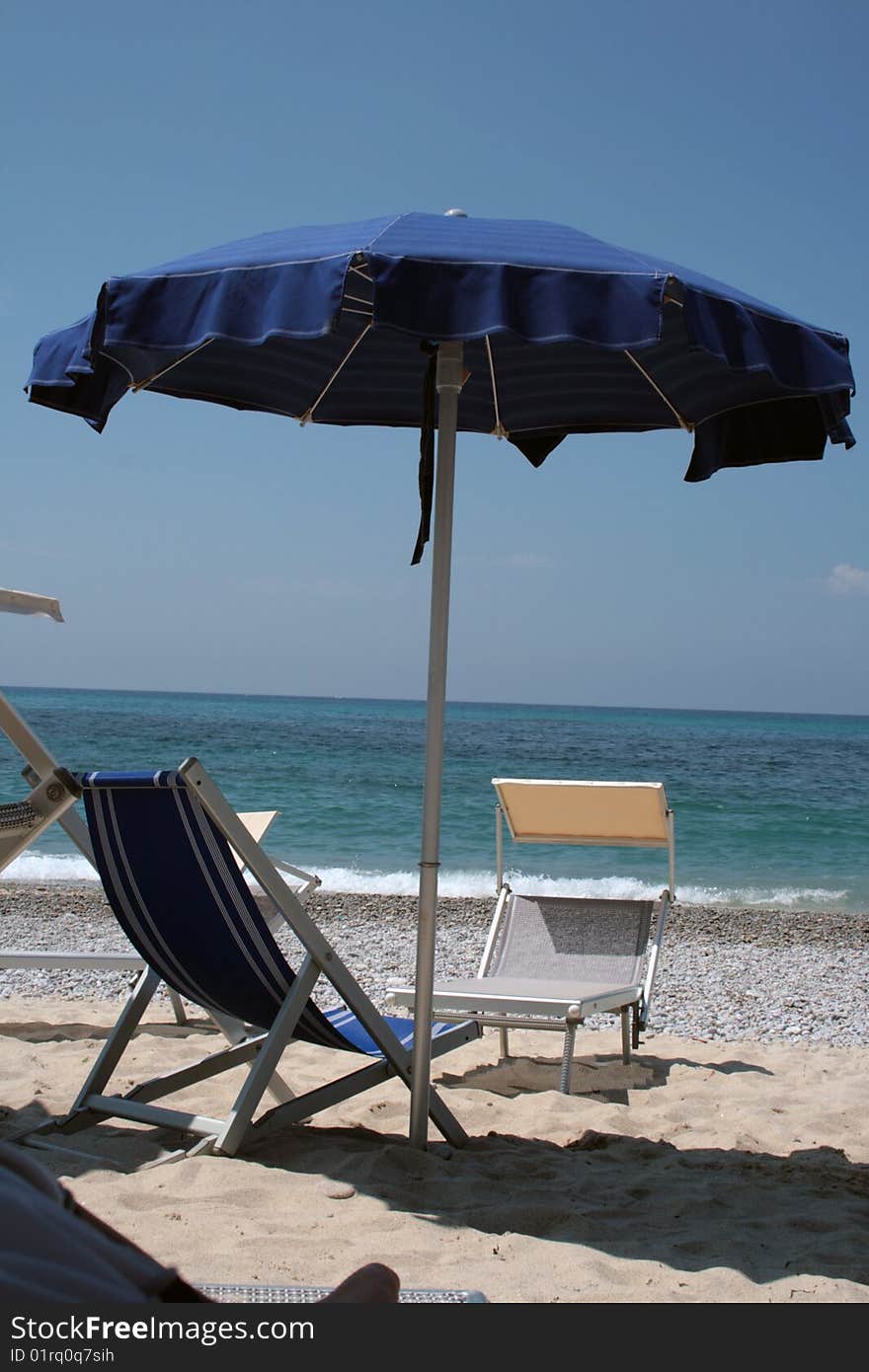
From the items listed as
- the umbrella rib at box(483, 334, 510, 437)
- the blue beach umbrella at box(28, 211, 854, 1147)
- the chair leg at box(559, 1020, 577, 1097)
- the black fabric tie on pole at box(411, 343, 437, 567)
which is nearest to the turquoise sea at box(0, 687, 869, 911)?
the chair leg at box(559, 1020, 577, 1097)

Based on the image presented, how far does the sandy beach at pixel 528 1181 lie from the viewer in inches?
105

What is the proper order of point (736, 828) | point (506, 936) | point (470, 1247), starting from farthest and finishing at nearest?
point (736, 828) < point (506, 936) < point (470, 1247)

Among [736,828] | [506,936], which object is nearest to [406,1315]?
[506,936]

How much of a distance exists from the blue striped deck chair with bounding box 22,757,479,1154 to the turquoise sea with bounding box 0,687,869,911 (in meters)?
8.80

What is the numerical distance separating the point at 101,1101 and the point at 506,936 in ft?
8.07

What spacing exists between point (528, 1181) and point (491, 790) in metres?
22.6

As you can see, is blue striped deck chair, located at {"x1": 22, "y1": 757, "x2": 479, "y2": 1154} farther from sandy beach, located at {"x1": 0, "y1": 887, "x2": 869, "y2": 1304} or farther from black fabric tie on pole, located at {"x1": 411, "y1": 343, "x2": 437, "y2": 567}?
black fabric tie on pole, located at {"x1": 411, "y1": 343, "x2": 437, "y2": 567}

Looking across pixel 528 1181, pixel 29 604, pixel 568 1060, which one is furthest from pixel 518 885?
pixel 528 1181

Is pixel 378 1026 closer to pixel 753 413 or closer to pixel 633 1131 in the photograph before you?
pixel 633 1131

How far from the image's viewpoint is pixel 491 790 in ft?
85.2

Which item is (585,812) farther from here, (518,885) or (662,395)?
(518,885)

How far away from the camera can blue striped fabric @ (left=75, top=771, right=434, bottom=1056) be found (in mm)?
3207

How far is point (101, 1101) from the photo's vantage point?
355cm

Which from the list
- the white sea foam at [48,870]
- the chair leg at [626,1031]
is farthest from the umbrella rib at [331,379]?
the white sea foam at [48,870]
